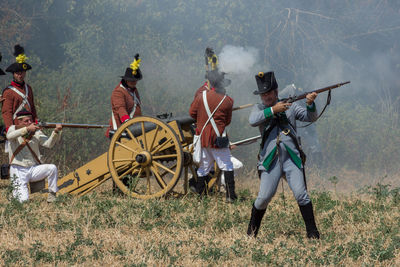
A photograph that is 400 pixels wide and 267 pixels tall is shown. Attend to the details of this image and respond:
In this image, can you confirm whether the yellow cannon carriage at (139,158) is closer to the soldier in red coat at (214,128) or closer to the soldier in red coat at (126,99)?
the soldier in red coat at (214,128)

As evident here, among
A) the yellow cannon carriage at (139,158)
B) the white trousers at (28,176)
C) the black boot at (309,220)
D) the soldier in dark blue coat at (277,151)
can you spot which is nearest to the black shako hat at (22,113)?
the white trousers at (28,176)

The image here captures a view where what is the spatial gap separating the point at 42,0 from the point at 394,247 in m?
10.6

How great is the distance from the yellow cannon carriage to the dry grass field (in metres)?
0.29

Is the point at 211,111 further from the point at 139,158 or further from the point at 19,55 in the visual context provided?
the point at 19,55

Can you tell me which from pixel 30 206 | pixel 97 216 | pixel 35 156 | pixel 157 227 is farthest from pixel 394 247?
pixel 35 156

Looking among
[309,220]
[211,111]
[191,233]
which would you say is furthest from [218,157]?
[309,220]

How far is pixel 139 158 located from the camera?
6.54 m

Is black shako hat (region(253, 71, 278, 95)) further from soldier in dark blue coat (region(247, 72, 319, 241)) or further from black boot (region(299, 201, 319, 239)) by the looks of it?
black boot (region(299, 201, 319, 239))

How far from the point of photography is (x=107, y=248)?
4559 mm

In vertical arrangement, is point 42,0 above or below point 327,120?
above

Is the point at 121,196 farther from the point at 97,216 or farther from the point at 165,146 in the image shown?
the point at 97,216

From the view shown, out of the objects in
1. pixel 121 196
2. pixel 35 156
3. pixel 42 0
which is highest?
pixel 42 0

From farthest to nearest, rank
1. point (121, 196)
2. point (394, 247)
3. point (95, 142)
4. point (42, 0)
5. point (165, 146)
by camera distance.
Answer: point (42, 0), point (95, 142), point (121, 196), point (165, 146), point (394, 247)

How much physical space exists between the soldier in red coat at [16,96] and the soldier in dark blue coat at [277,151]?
3.23 meters
